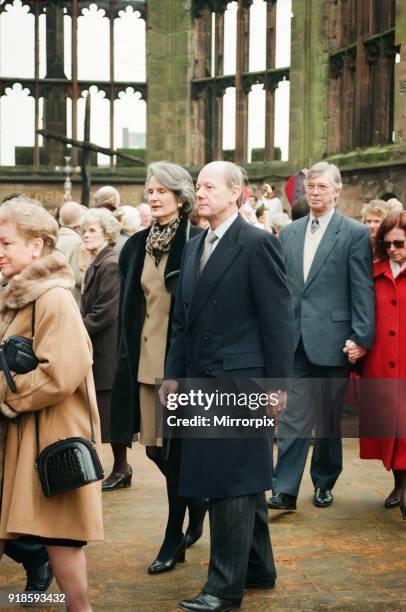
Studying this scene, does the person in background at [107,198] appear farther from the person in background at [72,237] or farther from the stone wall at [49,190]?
the stone wall at [49,190]

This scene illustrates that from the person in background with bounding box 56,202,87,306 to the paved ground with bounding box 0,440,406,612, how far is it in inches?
76.7

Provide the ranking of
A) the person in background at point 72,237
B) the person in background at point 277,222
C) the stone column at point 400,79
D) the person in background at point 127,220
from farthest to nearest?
the stone column at point 400,79 → the person in background at point 277,222 → the person in background at point 127,220 → the person in background at point 72,237

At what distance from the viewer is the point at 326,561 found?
5.27 metres

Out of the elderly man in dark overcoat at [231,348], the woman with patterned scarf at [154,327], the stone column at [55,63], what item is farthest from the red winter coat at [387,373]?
the stone column at [55,63]

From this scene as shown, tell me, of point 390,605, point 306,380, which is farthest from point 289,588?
point 306,380

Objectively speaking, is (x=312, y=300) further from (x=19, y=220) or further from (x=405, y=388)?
(x=19, y=220)

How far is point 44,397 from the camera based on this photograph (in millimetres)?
3801

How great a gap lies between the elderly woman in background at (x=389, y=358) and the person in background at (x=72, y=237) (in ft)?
8.35

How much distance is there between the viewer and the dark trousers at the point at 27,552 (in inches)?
180

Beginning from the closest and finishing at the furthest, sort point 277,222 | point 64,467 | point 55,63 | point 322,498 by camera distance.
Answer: point 64,467 < point 322,498 < point 277,222 < point 55,63

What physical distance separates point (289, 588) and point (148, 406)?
1.11 m

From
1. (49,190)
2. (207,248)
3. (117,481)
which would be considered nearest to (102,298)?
(117,481)

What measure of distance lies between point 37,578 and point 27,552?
164mm

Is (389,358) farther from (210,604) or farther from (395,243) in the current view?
(210,604)
